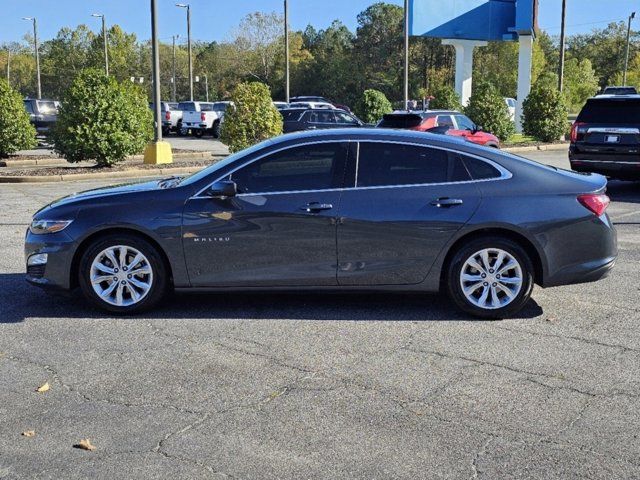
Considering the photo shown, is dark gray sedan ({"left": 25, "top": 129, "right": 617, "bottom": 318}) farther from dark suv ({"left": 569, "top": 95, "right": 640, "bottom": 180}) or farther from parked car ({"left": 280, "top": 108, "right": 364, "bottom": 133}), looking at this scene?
parked car ({"left": 280, "top": 108, "right": 364, "bottom": 133})

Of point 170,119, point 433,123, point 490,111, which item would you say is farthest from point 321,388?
point 170,119

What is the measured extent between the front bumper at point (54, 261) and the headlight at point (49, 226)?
0.03m

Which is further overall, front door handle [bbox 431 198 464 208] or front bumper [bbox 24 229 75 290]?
front bumper [bbox 24 229 75 290]

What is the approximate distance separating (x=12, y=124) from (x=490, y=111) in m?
16.8

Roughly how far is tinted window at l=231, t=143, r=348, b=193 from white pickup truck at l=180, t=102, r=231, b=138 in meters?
30.6

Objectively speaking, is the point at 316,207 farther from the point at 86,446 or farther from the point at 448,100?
the point at 448,100

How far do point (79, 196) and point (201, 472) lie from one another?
3.61m

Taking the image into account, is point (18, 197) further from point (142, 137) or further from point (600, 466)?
point (600, 466)

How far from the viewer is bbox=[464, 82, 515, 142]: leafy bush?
29.1 metres

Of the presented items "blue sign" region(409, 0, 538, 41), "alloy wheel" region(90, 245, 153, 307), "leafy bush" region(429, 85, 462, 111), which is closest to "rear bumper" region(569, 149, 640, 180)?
"alloy wheel" region(90, 245, 153, 307)

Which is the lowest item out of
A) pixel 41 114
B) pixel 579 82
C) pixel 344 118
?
pixel 344 118

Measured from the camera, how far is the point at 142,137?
20.1 meters

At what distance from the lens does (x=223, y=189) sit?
6.22 metres

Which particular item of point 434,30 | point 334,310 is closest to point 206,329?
point 334,310
